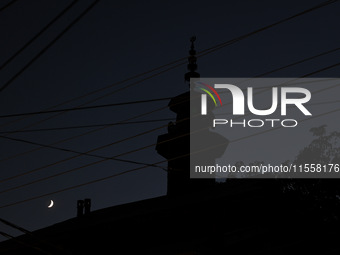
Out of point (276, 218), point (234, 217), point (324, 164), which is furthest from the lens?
point (324, 164)

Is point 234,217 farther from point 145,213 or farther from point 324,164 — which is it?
point 324,164

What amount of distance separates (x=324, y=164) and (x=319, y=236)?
15.7m

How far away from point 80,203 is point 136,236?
1055 centimetres

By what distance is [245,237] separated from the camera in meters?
10.7

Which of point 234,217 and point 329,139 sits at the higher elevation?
point 329,139

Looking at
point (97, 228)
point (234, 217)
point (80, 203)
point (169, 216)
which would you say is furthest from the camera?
point (80, 203)

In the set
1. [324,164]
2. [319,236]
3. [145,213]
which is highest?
[324,164]

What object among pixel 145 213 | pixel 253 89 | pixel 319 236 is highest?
pixel 253 89

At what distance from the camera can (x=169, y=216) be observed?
1270 cm

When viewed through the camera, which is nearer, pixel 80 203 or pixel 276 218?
pixel 276 218

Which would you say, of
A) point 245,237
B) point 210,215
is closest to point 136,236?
point 210,215

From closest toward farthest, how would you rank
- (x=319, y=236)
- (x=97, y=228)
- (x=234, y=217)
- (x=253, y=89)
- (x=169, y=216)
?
(x=253, y=89) → (x=319, y=236) → (x=234, y=217) → (x=169, y=216) → (x=97, y=228)

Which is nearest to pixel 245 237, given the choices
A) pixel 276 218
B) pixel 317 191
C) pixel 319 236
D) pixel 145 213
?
pixel 276 218

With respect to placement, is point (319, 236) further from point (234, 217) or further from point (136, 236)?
point (136, 236)
